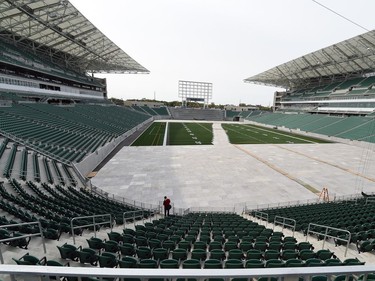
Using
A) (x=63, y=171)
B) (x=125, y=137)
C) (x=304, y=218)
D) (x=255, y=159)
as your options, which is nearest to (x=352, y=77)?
(x=255, y=159)

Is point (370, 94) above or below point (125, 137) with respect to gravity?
above

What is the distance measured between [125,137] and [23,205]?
35948 millimetres

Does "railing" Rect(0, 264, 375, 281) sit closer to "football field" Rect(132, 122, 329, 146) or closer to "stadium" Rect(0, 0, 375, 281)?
"stadium" Rect(0, 0, 375, 281)

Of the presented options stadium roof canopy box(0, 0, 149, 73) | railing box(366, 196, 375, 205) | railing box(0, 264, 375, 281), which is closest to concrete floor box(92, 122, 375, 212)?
railing box(366, 196, 375, 205)

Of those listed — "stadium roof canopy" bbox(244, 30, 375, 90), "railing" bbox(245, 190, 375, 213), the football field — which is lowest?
"railing" bbox(245, 190, 375, 213)

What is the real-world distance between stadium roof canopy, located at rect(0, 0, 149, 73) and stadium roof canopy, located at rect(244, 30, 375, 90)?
51842 mm

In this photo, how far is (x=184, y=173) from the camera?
23734 millimetres

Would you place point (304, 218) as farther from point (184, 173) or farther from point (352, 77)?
point (352, 77)

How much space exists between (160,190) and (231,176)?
8.06m

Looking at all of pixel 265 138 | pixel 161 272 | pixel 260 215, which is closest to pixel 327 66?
pixel 265 138

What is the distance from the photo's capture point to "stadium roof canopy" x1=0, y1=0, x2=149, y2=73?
31359 millimetres

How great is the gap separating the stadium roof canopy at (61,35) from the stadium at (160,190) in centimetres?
32

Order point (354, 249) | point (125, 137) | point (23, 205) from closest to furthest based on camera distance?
point (354, 249)
point (23, 205)
point (125, 137)

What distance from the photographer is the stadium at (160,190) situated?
5.62 meters
